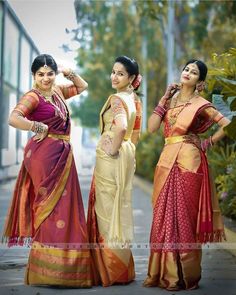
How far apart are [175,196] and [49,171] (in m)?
0.96

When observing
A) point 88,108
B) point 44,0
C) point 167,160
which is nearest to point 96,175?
point 167,160

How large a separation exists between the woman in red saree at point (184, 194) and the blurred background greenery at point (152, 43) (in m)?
2.90

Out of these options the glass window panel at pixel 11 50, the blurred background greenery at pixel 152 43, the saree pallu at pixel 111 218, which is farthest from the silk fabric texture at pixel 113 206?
the glass window panel at pixel 11 50

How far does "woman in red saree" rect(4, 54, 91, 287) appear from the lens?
4898 mm

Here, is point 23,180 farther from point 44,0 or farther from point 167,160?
point 44,0

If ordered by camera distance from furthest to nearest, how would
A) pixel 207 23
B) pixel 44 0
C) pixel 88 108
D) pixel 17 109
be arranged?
1. pixel 88 108
2. pixel 207 23
3. pixel 44 0
4. pixel 17 109

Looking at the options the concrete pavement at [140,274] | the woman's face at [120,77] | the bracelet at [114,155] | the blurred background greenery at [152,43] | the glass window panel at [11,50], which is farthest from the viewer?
the glass window panel at [11,50]

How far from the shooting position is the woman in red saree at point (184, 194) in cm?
491

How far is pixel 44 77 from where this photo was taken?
5023 mm

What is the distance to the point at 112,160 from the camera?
16.5ft

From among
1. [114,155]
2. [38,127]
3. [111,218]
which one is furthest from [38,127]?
[111,218]

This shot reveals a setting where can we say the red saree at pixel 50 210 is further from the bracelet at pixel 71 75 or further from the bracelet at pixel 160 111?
the bracelet at pixel 160 111

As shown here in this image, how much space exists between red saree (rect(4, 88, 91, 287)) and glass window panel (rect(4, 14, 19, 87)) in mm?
7492

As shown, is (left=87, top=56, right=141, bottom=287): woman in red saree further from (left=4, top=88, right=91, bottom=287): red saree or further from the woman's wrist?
the woman's wrist
